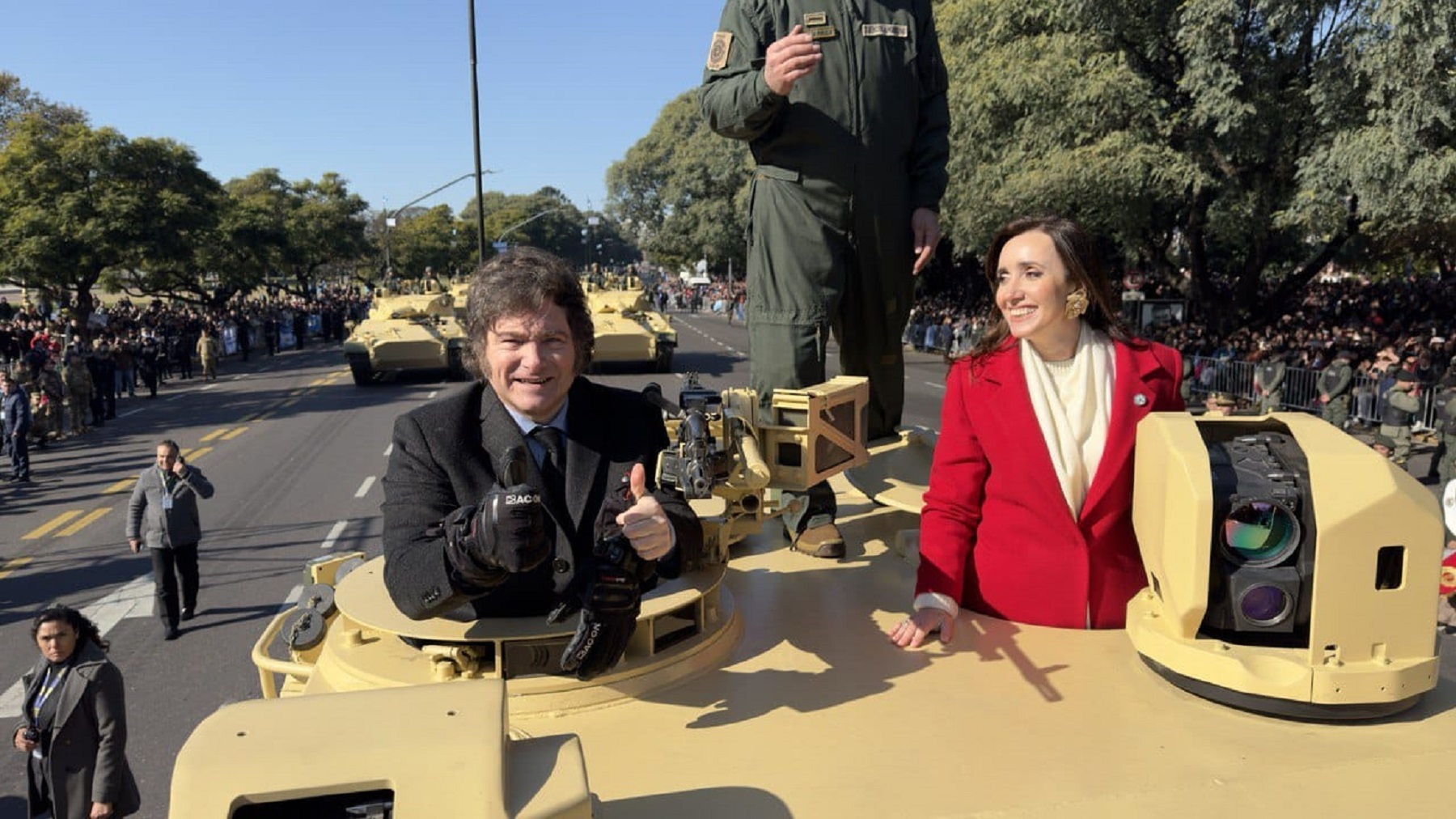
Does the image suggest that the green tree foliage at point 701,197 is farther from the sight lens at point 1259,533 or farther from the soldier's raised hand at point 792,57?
the sight lens at point 1259,533

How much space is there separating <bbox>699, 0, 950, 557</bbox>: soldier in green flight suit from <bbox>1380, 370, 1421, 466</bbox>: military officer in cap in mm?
10729

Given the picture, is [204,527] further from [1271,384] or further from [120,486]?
[1271,384]

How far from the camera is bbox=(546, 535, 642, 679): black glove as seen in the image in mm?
2076

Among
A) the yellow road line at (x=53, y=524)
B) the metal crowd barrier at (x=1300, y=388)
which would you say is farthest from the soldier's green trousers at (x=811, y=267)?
the metal crowd barrier at (x=1300, y=388)

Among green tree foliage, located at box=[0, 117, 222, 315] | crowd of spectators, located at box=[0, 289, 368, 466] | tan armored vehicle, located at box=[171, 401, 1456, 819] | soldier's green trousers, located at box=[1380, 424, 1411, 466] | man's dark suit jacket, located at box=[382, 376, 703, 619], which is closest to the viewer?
tan armored vehicle, located at box=[171, 401, 1456, 819]

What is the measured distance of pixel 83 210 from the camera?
2841 cm

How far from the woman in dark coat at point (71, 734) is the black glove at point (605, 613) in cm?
387

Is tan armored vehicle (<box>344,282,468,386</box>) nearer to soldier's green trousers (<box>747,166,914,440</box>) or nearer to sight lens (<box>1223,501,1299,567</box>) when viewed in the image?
soldier's green trousers (<box>747,166,914,440</box>)

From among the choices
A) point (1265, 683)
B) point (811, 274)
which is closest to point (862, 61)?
point (811, 274)

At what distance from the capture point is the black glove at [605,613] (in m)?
2.08

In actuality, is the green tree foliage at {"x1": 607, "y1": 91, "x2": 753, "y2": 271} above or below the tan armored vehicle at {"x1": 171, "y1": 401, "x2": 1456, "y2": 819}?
above

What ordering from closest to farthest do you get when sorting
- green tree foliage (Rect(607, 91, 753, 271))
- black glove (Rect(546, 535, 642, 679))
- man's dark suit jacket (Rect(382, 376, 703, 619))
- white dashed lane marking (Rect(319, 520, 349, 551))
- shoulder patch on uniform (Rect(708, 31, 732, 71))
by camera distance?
1. black glove (Rect(546, 535, 642, 679))
2. man's dark suit jacket (Rect(382, 376, 703, 619))
3. shoulder patch on uniform (Rect(708, 31, 732, 71))
4. white dashed lane marking (Rect(319, 520, 349, 551))
5. green tree foliage (Rect(607, 91, 753, 271))

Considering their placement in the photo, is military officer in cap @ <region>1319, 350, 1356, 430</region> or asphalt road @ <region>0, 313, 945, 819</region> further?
military officer in cap @ <region>1319, 350, 1356, 430</region>

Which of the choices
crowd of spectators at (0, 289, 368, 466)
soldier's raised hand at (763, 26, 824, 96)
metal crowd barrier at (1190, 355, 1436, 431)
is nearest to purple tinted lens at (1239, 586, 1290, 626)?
soldier's raised hand at (763, 26, 824, 96)
